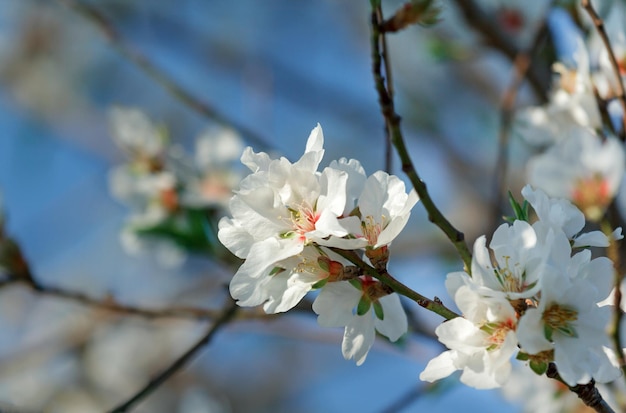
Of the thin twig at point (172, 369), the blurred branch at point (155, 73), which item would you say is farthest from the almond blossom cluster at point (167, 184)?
the thin twig at point (172, 369)

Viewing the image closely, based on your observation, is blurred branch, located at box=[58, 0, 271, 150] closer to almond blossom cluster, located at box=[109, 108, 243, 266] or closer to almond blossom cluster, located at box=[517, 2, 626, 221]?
almond blossom cluster, located at box=[109, 108, 243, 266]

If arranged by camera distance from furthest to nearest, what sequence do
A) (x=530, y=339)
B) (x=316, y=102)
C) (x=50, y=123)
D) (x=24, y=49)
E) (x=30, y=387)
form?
1. (x=24, y=49)
2. (x=50, y=123)
3. (x=30, y=387)
4. (x=316, y=102)
5. (x=530, y=339)

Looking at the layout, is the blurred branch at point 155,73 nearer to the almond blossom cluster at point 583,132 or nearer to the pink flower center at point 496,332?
the almond blossom cluster at point 583,132

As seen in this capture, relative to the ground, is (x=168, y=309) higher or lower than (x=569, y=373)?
lower

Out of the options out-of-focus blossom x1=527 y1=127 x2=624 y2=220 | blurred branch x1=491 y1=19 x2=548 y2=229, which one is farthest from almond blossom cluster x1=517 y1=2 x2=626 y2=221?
blurred branch x1=491 y1=19 x2=548 y2=229

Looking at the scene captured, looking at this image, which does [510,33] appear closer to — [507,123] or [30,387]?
[507,123]

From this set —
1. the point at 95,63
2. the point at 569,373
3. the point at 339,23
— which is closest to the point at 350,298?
the point at 569,373
